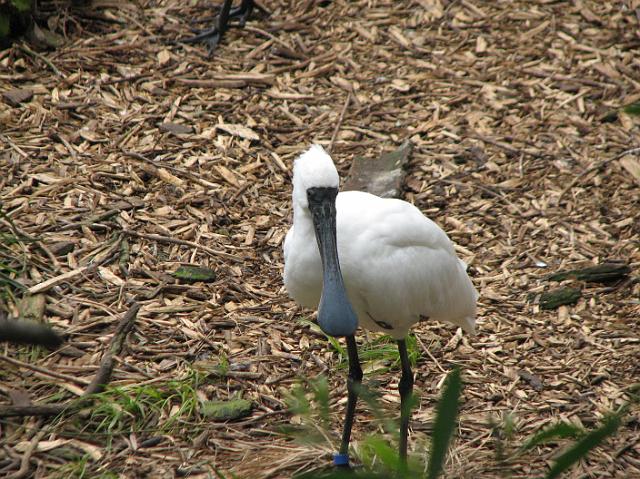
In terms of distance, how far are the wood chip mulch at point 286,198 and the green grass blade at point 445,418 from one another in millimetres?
1809

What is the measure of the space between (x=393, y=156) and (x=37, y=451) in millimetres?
3665

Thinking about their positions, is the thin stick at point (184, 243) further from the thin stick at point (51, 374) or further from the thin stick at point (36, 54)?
the thin stick at point (36, 54)

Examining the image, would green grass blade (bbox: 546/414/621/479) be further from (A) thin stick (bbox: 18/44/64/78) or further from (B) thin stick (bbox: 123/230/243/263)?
(A) thin stick (bbox: 18/44/64/78)

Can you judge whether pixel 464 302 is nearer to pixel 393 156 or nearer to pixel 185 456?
pixel 185 456

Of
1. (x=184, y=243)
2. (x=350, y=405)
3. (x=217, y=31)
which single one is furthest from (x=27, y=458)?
(x=217, y=31)

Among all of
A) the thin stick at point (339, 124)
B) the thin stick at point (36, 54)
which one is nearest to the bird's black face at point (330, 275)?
the thin stick at point (339, 124)

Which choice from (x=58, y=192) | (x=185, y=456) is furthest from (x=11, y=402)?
(x=58, y=192)

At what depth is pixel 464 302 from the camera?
4.50 metres

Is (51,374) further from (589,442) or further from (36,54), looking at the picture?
(36,54)

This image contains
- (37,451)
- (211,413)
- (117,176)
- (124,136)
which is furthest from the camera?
(124,136)

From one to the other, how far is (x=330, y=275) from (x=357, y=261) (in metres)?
0.28

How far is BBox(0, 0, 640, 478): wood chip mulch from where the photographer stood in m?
4.38

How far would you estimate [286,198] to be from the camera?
20.4 feet

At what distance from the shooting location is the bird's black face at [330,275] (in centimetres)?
360
